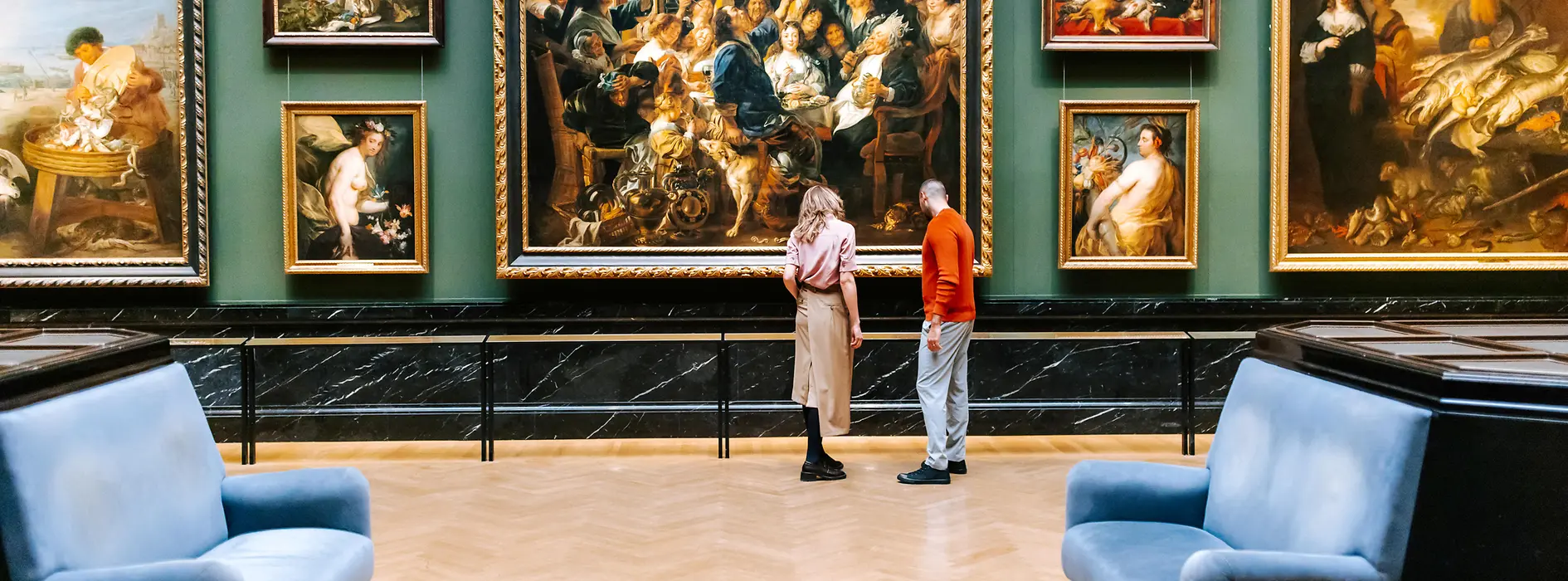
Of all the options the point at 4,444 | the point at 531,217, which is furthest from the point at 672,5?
the point at 4,444

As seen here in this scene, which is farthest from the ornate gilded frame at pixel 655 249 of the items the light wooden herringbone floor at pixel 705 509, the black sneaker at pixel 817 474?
the black sneaker at pixel 817 474

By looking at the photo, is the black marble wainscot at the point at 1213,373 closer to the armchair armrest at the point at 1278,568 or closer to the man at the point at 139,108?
the armchair armrest at the point at 1278,568

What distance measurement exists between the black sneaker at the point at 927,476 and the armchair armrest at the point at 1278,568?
369cm

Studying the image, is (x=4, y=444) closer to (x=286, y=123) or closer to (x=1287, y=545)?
(x=1287, y=545)

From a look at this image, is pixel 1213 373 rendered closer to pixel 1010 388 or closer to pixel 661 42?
pixel 1010 388

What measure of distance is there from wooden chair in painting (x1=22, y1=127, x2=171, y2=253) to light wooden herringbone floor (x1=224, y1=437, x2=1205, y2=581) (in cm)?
201

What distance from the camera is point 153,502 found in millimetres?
3545

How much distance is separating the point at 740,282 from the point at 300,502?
4602 mm

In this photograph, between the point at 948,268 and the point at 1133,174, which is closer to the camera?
the point at 948,268

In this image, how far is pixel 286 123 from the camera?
309 inches


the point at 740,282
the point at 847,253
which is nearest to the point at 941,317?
the point at 847,253

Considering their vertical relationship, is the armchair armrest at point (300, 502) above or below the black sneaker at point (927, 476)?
above

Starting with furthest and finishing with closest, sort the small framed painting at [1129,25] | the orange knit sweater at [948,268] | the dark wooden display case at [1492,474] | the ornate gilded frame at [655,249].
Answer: the small framed painting at [1129,25], the ornate gilded frame at [655,249], the orange knit sweater at [948,268], the dark wooden display case at [1492,474]

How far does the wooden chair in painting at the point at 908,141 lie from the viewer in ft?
26.3
